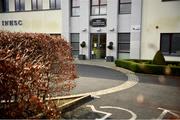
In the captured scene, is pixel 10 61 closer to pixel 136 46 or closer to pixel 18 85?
pixel 18 85

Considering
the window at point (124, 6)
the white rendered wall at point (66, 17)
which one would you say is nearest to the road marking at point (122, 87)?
the window at point (124, 6)

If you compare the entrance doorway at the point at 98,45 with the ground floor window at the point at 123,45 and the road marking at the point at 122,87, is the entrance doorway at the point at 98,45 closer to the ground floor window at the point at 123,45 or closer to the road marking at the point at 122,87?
the ground floor window at the point at 123,45

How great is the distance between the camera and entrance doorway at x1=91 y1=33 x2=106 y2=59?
84.1 feet

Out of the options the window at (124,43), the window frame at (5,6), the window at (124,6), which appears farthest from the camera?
the window frame at (5,6)

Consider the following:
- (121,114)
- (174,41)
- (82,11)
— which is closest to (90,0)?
(82,11)

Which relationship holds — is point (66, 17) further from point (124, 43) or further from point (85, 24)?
point (124, 43)

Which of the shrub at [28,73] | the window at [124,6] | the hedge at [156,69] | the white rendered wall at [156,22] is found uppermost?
the window at [124,6]

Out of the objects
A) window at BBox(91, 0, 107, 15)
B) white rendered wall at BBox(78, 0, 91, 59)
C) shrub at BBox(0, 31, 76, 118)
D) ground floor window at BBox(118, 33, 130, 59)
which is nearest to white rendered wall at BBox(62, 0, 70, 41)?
white rendered wall at BBox(78, 0, 91, 59)

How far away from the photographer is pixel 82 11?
25.9m

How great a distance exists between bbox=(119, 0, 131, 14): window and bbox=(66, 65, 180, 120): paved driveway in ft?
36.0

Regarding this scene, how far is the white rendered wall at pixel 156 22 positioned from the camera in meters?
21.7

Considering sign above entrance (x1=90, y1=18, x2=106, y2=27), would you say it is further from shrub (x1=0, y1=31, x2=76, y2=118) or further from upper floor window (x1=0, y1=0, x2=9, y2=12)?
shrub (x1=0, y1=31, x2=76, y2=118)

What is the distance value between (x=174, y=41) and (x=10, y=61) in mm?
18461

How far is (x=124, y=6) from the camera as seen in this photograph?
24.2 metres
